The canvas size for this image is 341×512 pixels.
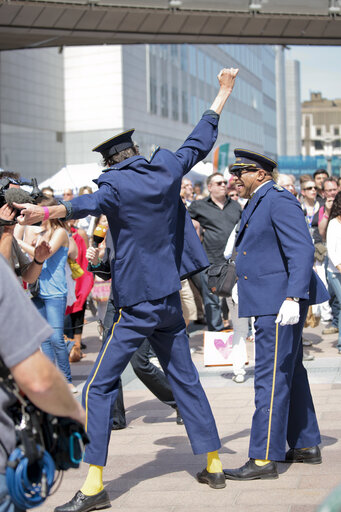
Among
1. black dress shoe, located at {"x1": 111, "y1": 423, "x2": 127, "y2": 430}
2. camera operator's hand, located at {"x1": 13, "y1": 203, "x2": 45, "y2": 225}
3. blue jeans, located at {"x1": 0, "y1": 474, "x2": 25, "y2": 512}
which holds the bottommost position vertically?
black dress shoe, located at {"x1": 111, "y1": 423, "x2": 127, "y2": 430}

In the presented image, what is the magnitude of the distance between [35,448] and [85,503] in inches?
82.3

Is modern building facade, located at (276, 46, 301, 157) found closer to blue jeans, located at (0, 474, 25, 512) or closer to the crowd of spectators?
the crowd of spectators

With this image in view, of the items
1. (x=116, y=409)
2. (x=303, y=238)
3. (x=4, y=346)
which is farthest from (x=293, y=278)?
(x=4, y=346)

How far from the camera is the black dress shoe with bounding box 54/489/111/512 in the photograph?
4.42 m

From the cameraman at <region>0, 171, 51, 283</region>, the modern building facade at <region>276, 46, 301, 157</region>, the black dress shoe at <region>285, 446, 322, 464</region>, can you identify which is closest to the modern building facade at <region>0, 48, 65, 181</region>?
Answer: the cameraman at <region>0, 171, 51, 283</region>

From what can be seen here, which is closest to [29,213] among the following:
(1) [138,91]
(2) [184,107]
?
(1) [138,91]

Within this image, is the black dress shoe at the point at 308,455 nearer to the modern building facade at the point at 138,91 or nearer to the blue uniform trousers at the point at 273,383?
the blue uniform trousers at the point at 273,383

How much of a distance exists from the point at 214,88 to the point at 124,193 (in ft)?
191

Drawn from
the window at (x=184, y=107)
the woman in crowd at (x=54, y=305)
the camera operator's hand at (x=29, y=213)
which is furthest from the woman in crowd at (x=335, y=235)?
the window at (x=184, y=107)

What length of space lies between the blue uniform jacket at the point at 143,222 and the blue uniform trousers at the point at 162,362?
110 mm

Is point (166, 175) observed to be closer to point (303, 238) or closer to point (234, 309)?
point (303, 238)

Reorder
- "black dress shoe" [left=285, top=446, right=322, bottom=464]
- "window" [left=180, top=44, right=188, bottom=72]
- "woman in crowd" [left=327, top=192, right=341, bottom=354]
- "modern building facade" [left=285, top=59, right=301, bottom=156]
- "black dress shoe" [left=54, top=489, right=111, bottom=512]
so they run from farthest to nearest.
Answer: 1. "modern building facade" [left=285, top=59, right=301, bottom=156]
2. "window" [left=180, top=44, right=188, bottom=72]
3. "woman in crowd" [left=327, top=192, right=341, bottom=354]
4. "black dress shoe" [left=285, top=446, right=322, bottom=464]
5. "black dress shoe" [left=54, top=489, right=111, bottom=512]

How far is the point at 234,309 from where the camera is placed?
325 inches

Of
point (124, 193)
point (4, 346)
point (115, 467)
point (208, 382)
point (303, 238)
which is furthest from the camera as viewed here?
point (208, 382)
